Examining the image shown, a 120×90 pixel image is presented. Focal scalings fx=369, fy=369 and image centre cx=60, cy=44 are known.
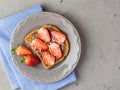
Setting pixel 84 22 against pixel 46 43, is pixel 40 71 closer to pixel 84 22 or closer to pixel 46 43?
pixel 46 43

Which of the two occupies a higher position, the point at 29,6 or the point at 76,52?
the point at 29,6

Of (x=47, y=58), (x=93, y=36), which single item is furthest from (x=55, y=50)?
(x=93, y=36)

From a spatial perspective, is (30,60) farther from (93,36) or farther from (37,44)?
(93,36)

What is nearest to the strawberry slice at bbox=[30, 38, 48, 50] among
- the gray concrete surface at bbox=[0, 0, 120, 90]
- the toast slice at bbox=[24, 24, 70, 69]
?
the toast slice at bbox=[24, 24, 70, 69]

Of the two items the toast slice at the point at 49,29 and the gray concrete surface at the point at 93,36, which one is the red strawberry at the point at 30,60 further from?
the gray concrete surface at the point at 93,36

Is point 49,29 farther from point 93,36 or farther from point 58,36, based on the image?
point 93,36

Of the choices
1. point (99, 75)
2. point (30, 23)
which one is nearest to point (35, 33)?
point (30, 23)

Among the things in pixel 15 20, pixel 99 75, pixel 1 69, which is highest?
pixel 15 20
